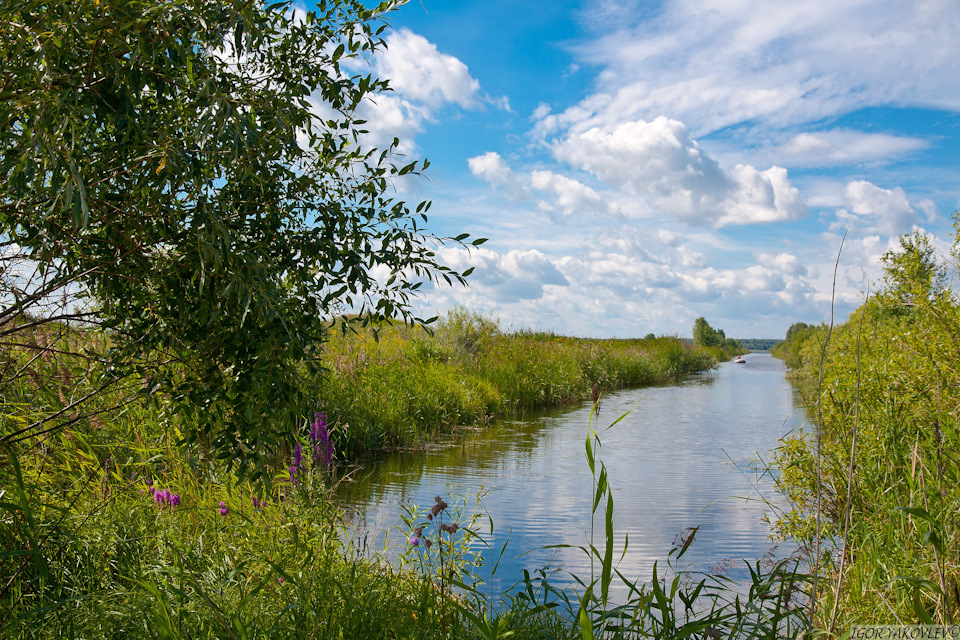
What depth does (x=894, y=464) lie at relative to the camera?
4398 millimetres

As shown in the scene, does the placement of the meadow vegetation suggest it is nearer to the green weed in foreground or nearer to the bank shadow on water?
the green weed in foreground

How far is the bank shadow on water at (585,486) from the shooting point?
17.3ft

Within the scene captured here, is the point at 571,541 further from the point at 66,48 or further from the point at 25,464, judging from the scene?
the point at 66,48

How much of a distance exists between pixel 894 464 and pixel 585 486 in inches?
140

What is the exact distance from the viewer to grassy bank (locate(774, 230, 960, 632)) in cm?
335

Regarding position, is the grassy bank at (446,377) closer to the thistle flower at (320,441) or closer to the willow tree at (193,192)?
the thistle flower at (320,441)

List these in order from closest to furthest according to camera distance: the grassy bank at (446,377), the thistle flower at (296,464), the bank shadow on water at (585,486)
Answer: the thistle flower at (296,464) → the bank shadow on water at (585,486) → the grassy bank at (446,377)

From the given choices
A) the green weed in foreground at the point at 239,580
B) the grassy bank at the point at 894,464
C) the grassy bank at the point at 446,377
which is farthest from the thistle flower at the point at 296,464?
the grassy bank at the point at 894,464

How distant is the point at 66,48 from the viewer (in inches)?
79.9

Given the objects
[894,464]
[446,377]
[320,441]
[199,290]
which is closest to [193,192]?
[199,290]

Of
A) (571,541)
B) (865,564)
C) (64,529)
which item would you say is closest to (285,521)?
(64,529)

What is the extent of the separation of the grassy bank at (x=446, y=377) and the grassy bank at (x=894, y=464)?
5.93ft

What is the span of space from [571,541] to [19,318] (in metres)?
4.08

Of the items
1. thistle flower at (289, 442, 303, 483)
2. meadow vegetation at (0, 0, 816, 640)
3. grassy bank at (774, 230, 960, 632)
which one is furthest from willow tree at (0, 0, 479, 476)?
grassy bank at (774, 230, 960, 632)
